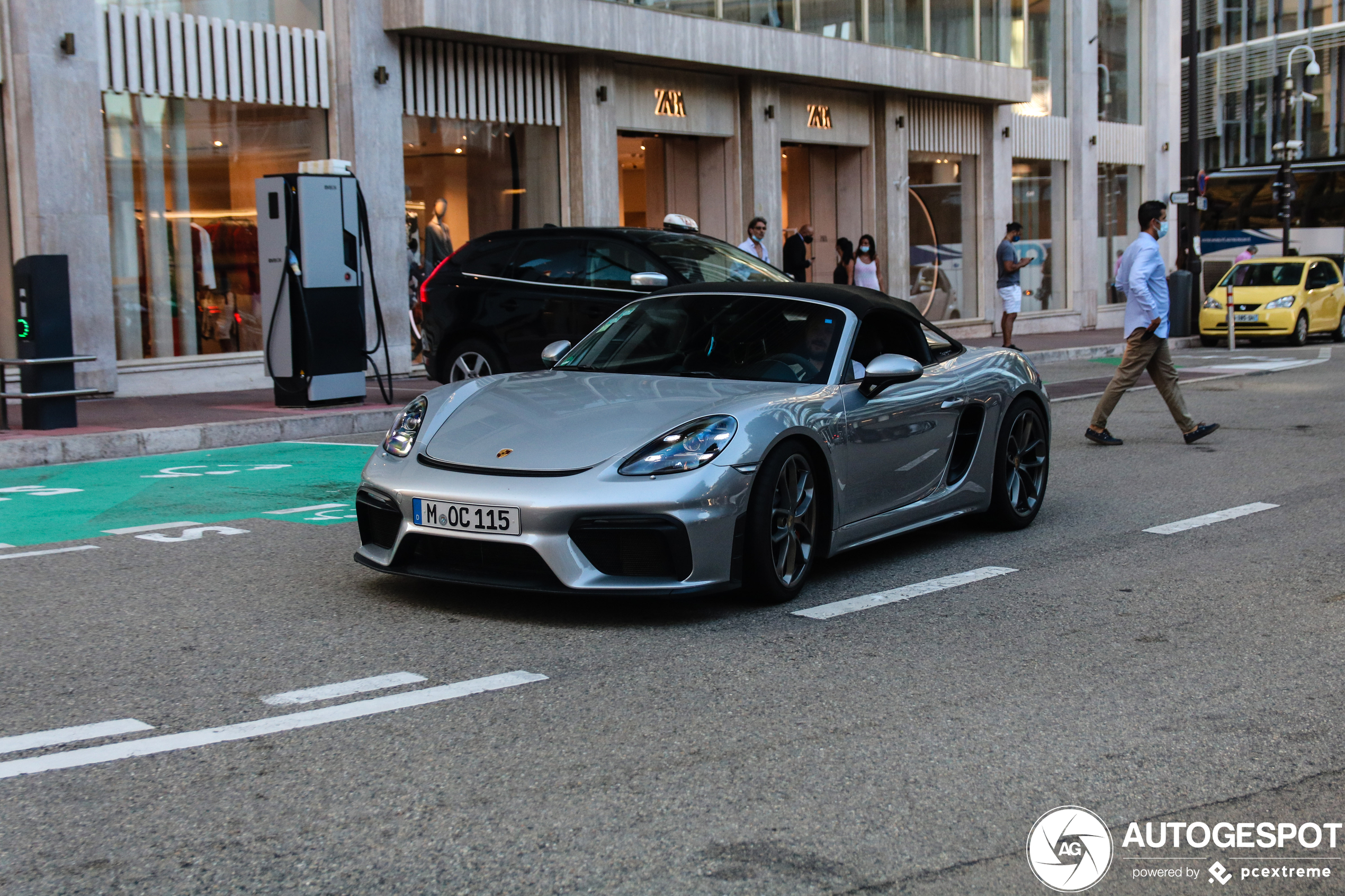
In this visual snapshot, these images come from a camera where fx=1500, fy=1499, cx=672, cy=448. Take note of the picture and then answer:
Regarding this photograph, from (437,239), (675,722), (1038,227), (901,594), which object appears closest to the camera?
(675,722)

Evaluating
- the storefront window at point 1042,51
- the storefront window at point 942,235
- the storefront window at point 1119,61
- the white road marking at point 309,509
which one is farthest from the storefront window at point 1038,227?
the white road marking at point 309,509

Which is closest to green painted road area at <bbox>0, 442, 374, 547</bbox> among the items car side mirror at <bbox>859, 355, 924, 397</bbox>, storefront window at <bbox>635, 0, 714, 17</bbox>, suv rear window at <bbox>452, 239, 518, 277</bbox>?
suv rear window at <bbox>452, 239, 518, 277</bbox>

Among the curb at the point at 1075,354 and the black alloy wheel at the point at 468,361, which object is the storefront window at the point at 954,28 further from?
the black alloy wheel at the point at 468,361

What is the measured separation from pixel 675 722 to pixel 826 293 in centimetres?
313

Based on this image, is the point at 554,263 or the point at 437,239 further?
the point at 437,239

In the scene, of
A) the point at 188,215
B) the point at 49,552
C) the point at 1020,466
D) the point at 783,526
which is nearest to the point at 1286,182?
the point at 188,215

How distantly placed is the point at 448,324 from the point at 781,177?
1254cm

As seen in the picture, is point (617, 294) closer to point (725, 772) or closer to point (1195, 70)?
point (725, 772)

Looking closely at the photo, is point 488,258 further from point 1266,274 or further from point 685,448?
point 1266,274

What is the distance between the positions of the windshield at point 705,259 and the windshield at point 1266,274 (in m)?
16.2

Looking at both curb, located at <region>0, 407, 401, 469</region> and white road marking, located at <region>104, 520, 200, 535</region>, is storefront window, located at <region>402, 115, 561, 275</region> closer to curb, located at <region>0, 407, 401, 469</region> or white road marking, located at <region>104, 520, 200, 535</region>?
curb, located at <region>0, 407, 401, 469</region>

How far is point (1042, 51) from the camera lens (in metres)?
31.6

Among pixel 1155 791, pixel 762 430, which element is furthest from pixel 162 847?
pixel 762 430

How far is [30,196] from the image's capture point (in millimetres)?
15203
